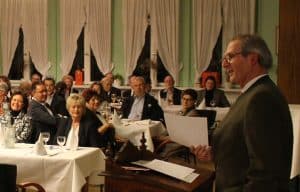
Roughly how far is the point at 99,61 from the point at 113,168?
8.86 metres

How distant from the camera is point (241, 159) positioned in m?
1.99

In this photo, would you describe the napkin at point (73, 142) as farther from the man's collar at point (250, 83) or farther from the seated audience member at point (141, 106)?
the man's collar at point (250, 83)

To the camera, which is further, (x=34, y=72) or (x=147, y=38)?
(x=34, y=72)

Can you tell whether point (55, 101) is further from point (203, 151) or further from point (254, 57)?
point (254, 57)

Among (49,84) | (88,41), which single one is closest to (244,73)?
(49,84)

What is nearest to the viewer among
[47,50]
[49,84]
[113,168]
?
[113,168]

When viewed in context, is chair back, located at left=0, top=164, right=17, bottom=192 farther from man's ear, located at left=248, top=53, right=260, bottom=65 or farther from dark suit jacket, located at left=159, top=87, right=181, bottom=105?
dark suit jacket, located at left=159, top=87, right=181, bottom=105

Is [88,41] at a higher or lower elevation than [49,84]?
higher

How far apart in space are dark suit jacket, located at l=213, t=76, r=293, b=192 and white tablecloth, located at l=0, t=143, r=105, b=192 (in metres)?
2.58

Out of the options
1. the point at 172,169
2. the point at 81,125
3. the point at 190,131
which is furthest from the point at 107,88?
the point at 172,169

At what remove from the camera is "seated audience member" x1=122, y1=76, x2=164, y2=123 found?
753cm

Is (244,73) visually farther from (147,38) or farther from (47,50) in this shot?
(47,50)

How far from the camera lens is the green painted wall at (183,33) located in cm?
970

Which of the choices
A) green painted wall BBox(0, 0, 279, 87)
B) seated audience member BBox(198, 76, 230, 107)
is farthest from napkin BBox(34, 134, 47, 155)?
green painted wall BBox(0, 0, 279, 87)
